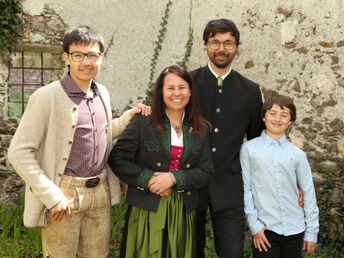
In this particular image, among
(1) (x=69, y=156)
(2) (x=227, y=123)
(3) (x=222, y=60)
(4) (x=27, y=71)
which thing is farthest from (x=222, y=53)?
(4) (x=27, y=71)

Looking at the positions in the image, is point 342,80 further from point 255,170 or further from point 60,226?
point 60,226

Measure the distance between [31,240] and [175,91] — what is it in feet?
7.31

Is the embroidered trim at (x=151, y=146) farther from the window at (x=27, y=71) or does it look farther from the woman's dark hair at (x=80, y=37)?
the window at (x=27, y=71)

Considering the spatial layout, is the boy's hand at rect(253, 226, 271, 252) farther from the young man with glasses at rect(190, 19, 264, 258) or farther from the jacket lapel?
the jacket lapel

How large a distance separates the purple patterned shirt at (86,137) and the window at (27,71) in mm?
2499

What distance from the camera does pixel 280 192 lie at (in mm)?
2291

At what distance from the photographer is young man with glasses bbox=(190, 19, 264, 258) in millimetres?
2508

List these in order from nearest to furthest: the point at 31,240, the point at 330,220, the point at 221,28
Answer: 1. the point at 221,28
2. the point at 31,240
3. the point at 330,220

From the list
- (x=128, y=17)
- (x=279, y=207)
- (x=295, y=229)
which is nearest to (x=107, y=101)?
(x=279, y=207)

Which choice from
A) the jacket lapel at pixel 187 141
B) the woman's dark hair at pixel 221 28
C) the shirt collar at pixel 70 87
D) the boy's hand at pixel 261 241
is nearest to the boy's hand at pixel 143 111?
the jacket lapel at pixel 187 141

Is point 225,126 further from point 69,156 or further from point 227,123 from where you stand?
point 69,156

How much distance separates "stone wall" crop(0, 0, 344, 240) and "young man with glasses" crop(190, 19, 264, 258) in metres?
1.51

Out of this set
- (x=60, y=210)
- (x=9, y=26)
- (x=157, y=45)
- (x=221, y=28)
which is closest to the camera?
(x=60, y=210)

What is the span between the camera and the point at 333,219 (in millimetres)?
3736
